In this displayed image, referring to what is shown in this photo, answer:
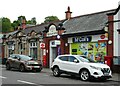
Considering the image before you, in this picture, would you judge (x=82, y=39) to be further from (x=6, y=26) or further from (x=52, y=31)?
(x=6, y=26)

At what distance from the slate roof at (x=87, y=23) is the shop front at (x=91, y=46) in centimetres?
76

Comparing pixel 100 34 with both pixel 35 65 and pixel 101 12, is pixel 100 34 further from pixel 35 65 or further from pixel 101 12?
pixel 35 65

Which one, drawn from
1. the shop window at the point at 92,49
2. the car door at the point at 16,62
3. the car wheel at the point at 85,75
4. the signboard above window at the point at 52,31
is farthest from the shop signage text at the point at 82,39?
the car wheel at the point at 85,75

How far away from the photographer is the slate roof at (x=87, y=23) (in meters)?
24.4

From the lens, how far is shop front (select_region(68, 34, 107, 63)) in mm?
23359

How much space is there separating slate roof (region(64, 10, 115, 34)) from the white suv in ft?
18.9

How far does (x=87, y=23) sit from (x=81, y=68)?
10103 mm

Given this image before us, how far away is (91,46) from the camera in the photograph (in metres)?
24.7

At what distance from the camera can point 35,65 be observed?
24.0 m

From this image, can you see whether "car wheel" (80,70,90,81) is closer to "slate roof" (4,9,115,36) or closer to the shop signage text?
"slate roof" (4,9,115,36)

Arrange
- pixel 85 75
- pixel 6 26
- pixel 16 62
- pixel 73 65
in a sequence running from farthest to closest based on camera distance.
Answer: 1. pixel 6 26
2. pixel 16 62
3. pixel 73 65
4. pixel 85 75

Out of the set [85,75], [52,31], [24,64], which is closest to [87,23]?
[52,31]

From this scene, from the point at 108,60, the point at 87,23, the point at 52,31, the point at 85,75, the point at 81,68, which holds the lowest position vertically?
the point at 85,75

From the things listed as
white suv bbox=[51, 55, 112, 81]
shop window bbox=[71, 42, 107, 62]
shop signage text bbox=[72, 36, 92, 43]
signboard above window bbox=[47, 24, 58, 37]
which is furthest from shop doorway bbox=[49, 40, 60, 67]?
white suv bbox=[51, 55, 112, 81]
